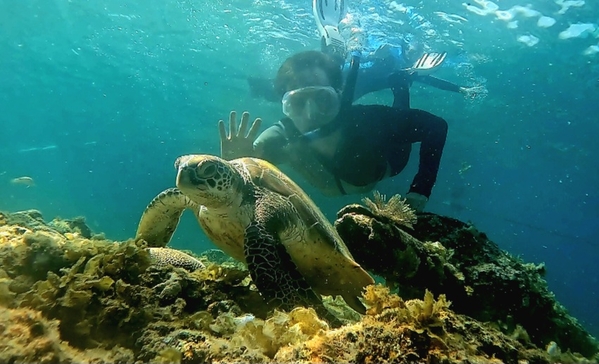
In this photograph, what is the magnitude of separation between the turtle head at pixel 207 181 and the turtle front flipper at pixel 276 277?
46 cm

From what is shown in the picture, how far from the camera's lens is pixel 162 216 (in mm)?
3660

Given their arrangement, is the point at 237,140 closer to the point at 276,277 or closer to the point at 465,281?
the point at 276,277

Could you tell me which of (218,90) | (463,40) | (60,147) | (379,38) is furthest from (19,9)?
(60,147)

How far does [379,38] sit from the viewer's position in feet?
40.3

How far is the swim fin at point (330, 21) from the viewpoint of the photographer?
908 cm

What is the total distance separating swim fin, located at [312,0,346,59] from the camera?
9078mm

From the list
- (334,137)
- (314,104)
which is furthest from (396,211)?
(314,104)

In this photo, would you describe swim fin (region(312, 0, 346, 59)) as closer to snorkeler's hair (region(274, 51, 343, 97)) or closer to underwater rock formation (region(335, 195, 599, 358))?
snorkeler's hair (region(274, 51, 343, 97))

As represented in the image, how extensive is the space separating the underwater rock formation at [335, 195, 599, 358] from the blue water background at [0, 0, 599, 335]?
952 centimetres

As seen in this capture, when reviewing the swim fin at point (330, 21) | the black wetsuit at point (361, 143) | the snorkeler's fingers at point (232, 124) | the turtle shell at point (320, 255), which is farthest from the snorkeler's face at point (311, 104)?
the turtle shell at point (320, 255)

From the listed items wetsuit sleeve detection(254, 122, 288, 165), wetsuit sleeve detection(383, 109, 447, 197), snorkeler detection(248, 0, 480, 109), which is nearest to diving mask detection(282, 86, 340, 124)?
wetsuit sleeve detection(254, 122, 288, 165)

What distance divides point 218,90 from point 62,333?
2224 cm

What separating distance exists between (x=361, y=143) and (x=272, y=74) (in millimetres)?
13929

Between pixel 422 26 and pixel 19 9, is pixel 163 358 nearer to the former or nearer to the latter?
pixel 422 26
